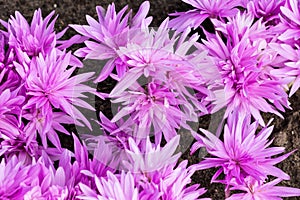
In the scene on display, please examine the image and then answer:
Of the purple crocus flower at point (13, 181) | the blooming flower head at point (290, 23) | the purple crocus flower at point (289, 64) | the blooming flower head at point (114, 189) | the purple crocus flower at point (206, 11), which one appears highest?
the purple crocus flower at point (206, 11)

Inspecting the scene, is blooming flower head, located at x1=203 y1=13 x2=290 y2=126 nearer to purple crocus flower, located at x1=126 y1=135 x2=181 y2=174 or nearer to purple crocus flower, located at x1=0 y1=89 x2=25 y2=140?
purple crocus flower, located at x1=126 y1=135 x2=181 y2=174

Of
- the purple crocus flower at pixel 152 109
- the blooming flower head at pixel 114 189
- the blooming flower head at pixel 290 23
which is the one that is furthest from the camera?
the blooming flower head at pixel 290 23

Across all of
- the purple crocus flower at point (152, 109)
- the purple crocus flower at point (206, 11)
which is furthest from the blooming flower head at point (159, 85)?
the purple crocus flower at point (206, 11)

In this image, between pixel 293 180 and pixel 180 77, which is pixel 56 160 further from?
pixel 293 180

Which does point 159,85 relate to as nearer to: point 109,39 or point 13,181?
point 109,39

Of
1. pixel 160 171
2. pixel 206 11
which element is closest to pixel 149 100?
pixel 160 171

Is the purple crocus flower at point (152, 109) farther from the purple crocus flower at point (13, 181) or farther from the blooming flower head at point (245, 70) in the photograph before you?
the purple crocus flower at point (13, 181)
